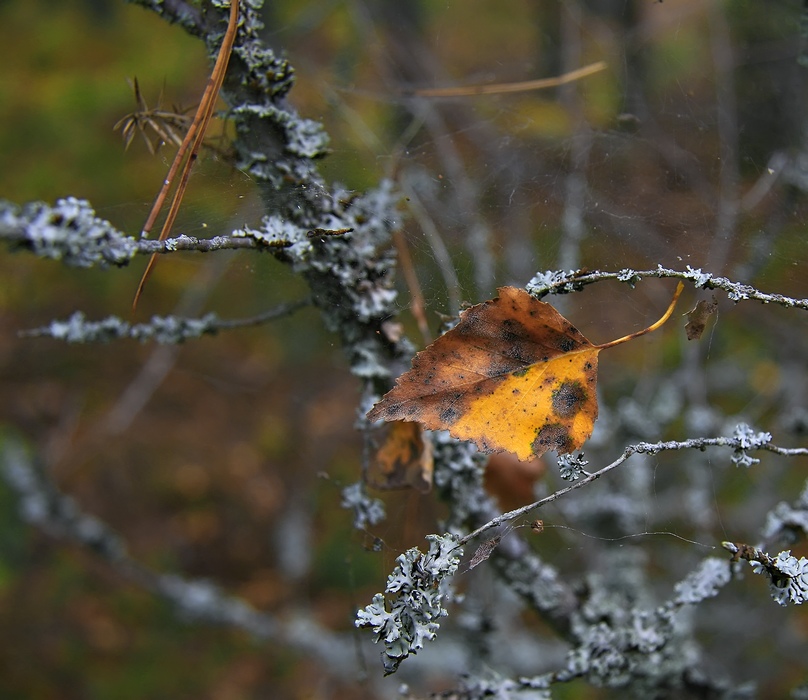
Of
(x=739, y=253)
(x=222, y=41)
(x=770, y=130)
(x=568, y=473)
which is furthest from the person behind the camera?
(x=770, y=130)

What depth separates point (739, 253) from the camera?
104cm

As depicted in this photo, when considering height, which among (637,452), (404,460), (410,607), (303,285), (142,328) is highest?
(303,285)

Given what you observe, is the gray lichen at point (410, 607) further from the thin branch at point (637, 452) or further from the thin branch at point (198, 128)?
the thin branch at point (198, 128)

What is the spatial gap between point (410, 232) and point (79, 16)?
15.6 feet

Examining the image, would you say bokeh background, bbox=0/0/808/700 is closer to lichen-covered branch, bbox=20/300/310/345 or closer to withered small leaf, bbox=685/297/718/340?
lichen-covered branch, bbox=20/300/310/345

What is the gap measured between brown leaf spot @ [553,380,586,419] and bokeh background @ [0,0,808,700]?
196 mm

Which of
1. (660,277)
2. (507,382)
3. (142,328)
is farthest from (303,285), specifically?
(660,277)

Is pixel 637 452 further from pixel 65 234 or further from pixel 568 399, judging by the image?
pixel 65 234

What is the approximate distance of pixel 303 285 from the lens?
0.93m

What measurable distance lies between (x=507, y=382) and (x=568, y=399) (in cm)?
6

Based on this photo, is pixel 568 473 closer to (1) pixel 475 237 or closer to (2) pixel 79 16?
(1) pixel 475 237

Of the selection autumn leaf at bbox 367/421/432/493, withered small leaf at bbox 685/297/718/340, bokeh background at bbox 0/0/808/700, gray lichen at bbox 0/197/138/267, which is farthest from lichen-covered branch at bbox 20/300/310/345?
withered small leaf at bbox 685/297/718/340

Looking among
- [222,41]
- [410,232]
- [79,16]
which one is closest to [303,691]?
[410,232]

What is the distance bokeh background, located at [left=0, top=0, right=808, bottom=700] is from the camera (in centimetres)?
106
